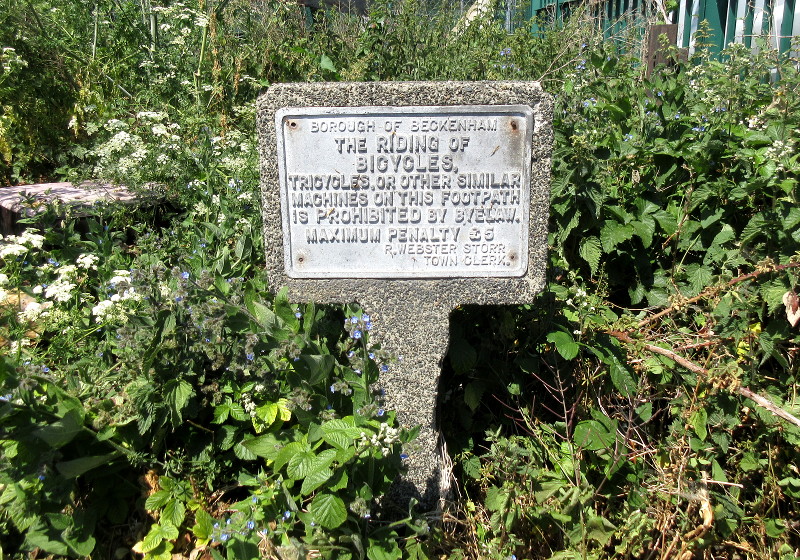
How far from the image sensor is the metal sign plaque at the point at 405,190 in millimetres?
2080

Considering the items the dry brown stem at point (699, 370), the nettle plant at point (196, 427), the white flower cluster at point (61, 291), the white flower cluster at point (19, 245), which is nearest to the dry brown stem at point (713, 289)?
the dry brown stem at point (699, 370)

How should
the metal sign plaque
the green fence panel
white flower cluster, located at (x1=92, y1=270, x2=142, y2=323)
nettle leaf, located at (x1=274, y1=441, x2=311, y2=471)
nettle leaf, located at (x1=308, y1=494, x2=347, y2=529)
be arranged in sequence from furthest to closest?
1. the green fence panel
2. white flower cluster, located at (x1=92, y1=270, x2=142, y2=323)
3. the metal sign plaque
4. nettle leaf, located at (x1=274, y1=441, x2=311, y2=471)
5. nettle leaf, located at (x1=308, y1=494, x2=347, y2=529)

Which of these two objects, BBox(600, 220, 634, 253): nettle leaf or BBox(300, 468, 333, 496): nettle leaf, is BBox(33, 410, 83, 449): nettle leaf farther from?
BBox(600, 220, 634, 253): nettle leaf

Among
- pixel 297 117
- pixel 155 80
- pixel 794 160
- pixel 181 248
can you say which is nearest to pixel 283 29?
pixel 155 80

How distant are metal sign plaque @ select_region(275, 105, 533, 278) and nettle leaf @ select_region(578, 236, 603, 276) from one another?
0.62 metres

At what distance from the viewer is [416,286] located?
87.7 inches

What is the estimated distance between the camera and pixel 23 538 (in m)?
2.16

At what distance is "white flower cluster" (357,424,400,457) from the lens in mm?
1808

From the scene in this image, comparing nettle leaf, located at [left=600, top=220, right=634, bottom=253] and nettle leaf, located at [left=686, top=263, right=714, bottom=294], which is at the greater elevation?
nettle leaf, located at [left=600, top=220, right=634, bottom=253]

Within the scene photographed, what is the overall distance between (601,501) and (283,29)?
452cm

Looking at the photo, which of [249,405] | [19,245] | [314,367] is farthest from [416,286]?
[19,245]

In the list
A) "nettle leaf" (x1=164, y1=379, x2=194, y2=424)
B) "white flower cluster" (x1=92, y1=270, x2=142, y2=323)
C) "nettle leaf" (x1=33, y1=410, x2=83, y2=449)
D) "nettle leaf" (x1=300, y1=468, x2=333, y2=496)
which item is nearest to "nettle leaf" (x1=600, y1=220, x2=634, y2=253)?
"nettle leaf" (x1=300, y1=468, x2=333, y2=496)

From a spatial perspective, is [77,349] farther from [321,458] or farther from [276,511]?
[321,458]

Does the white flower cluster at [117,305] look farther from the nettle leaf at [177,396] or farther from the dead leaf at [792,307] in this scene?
the dead leaf at [792,307]
